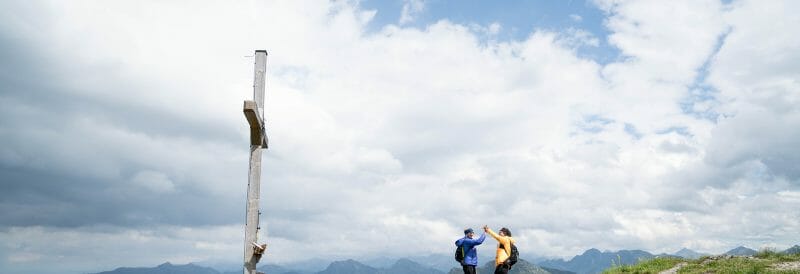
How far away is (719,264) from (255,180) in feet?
61.0

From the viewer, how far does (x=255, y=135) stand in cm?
1070

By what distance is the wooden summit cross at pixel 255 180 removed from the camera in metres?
10.5

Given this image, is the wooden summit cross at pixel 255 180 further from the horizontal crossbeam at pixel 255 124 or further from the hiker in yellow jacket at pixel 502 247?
the hiker in yellow jacket at pixel 502 247

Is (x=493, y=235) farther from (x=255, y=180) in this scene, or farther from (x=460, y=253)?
(x=255, y=180)

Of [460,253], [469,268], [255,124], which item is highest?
[255,124]

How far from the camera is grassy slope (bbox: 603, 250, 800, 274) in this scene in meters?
18.7

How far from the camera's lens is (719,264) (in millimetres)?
20656

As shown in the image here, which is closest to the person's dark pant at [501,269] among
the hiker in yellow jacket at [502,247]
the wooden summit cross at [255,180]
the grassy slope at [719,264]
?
the hiker in yellow jacket at [502,247]

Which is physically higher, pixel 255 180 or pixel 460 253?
pixel 255 180

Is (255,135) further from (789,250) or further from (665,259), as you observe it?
(789,250)

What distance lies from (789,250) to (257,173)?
870 inches

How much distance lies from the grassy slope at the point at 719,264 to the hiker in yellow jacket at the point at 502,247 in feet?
25.1

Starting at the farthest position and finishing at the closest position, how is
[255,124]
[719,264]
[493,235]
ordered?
1. [719,264]
2. [493,235]
3. [255,124]

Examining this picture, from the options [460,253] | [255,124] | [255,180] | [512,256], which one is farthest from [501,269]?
[255,124]
